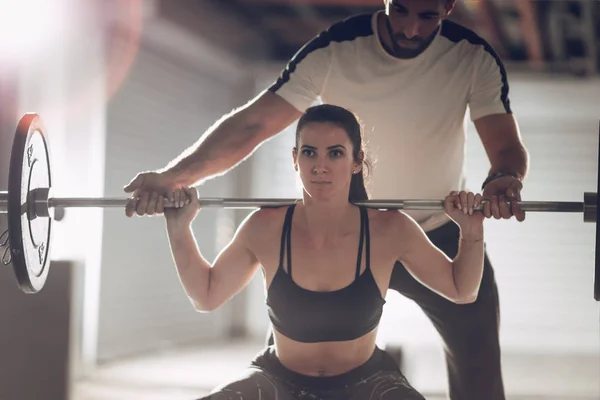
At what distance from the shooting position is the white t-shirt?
231 centimetres

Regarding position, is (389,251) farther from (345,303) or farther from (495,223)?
(495,223)

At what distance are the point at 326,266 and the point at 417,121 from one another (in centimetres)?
59

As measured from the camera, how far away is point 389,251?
2014mm

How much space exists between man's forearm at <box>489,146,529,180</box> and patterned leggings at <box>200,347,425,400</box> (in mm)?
595

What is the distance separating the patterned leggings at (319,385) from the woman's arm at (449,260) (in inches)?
9.0

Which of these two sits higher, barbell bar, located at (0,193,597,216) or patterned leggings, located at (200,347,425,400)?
barbell bar, located at (0,193,597,216)

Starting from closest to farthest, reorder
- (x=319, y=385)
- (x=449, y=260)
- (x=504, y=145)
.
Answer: (x=319, y=385)
(x=449, y=260)
(x=504, y=145)

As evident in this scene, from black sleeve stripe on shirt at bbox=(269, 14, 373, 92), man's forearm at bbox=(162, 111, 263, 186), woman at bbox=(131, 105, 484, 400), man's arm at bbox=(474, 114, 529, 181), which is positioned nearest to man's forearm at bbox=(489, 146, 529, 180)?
man's arm at bbox=(474, 114, 529, 181)

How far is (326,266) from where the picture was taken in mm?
1978

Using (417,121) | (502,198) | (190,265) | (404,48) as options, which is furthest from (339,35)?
(190,265)

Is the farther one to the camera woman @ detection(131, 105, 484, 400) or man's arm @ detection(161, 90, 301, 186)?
man's arm @ detection(161, 90, 301, 186)

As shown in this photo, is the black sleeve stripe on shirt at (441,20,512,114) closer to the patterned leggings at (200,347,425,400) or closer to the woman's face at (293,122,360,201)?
the woman's face at (293,122,360,201)

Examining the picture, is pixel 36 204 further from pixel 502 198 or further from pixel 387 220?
pixel 502 198

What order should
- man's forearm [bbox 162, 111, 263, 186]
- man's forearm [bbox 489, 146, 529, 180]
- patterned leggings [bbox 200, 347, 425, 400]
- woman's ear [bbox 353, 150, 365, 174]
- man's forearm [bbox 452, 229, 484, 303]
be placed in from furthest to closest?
man's forearm [bbox 162, 111, 263, 186], man's forearm [bbox 489, 146, 529, 180], woman's ear [bbox 353, 150, 365, 174], man's forearm [bbox 452, 229, 484, 303], patterned leggings [bbox 200, 347, 425, 400]
